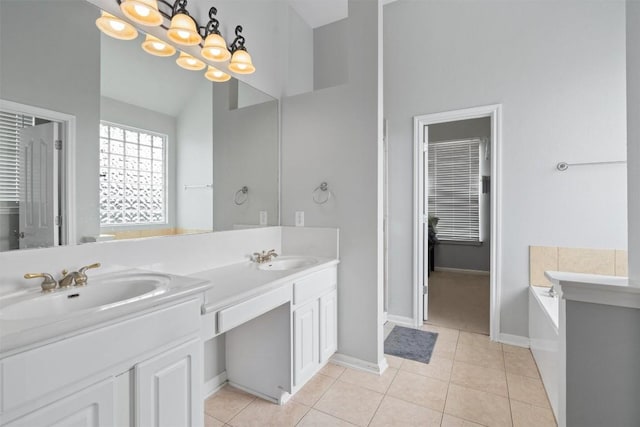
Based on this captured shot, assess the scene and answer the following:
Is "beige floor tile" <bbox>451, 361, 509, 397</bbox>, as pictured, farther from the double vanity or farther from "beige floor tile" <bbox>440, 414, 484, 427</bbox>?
the double vanity

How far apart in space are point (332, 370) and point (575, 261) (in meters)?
2.12

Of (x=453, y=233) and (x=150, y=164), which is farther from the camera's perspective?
(x=453, y=233)

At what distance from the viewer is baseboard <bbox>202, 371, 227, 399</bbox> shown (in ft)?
6.13

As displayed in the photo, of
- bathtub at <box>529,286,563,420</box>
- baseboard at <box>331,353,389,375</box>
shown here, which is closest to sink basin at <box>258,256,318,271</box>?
baseboard at <box>331,353,389,375</box>

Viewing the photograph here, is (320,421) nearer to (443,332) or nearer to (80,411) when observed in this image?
(80,411)

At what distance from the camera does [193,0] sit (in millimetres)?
1770

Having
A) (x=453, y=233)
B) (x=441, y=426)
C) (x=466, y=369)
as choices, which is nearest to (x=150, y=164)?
(x=441, y=426)

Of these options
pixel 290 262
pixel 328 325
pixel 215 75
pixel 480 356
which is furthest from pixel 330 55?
pixel 480 356

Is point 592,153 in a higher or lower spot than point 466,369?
higher

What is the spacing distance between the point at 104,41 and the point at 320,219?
164 cm

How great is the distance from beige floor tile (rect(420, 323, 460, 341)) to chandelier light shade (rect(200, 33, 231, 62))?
2.86 meters

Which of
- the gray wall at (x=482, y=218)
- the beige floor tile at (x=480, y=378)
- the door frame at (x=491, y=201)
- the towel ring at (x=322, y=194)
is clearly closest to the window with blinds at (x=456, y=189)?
the gray wall at (x=482, y=218)

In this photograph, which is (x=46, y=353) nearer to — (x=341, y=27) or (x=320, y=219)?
(x=320, y=219)

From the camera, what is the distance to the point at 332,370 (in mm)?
2176
